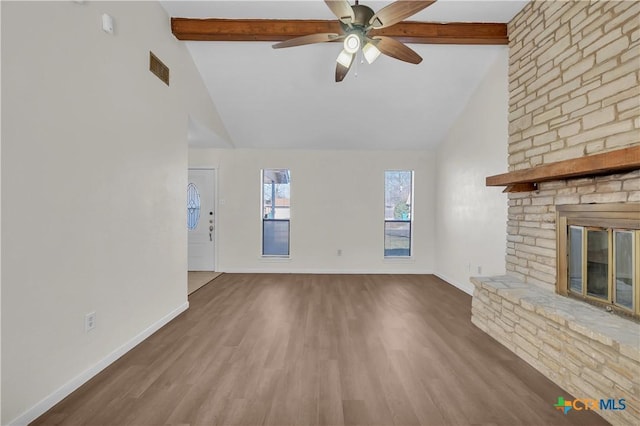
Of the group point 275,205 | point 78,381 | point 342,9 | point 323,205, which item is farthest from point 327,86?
point 78,381

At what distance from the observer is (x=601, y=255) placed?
2170mm

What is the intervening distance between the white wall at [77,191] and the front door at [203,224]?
2484mm

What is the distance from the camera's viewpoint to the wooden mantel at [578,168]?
5.37 feet

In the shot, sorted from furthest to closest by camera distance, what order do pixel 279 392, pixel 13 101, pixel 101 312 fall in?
pixel 101 312 < pixel 279 392 < pixel 13 101

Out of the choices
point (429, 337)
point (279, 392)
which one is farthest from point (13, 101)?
point (429, 337)

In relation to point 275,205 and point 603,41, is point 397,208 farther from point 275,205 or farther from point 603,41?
point 603,41

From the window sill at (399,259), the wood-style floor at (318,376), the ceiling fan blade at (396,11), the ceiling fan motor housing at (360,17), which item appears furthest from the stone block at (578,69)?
the window sill at (399,259)

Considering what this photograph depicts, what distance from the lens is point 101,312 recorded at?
2115 mm

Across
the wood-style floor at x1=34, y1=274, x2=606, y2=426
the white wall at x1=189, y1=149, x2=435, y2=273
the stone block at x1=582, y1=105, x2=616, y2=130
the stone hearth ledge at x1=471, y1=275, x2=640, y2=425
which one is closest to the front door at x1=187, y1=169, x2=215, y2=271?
the white wall at x1=189, y1=149, x2=435, y2=273

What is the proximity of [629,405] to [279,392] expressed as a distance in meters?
1.98

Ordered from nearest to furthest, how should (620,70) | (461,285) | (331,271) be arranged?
(620,70)
(461,285)
(331,271)

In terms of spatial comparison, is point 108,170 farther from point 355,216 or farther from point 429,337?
point 355,216

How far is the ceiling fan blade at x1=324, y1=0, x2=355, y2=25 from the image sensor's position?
6.43ft

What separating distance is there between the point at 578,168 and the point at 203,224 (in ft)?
17.7
